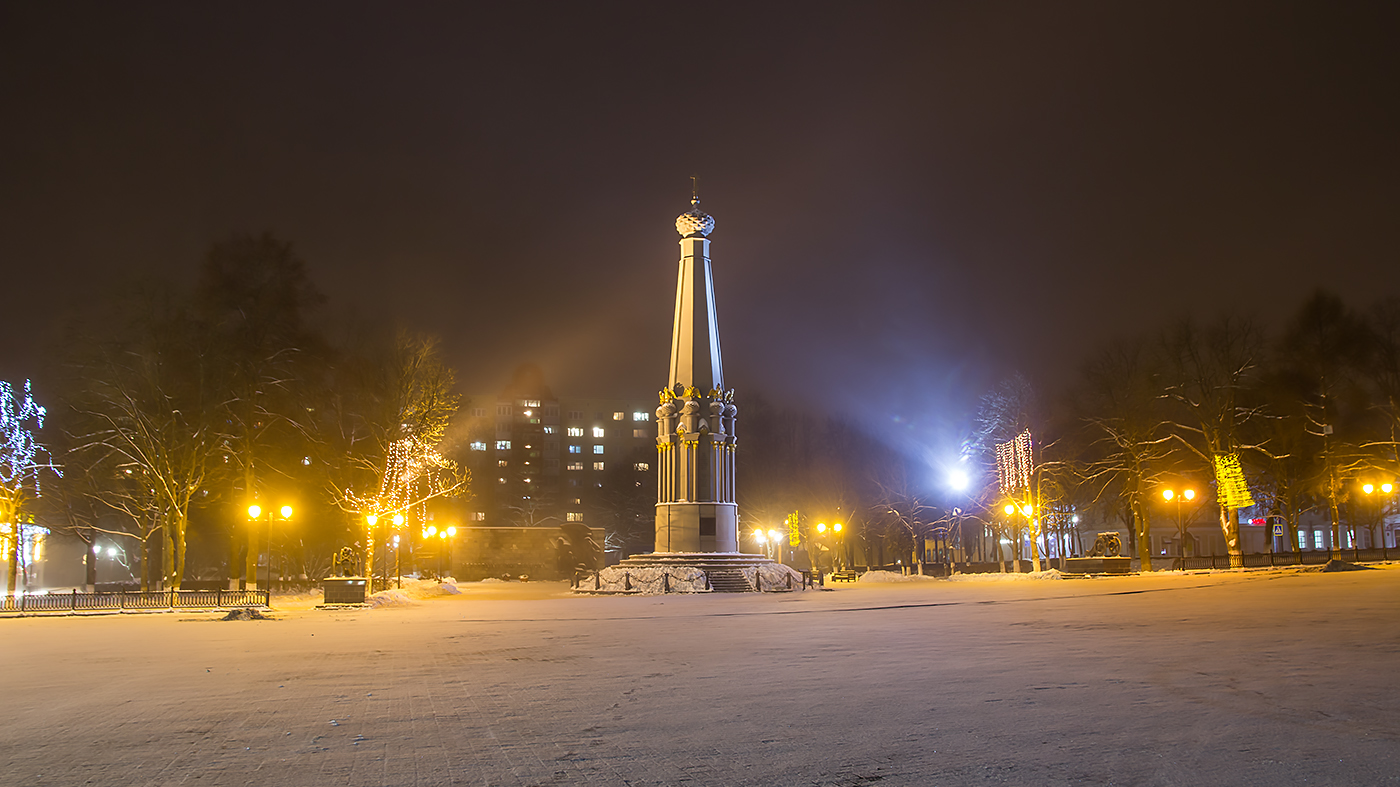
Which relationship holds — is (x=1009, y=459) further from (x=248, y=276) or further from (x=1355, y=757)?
(x=1355, y=757)

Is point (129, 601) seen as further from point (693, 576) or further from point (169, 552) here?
point (693, 576)

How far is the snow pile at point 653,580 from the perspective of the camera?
116 feet

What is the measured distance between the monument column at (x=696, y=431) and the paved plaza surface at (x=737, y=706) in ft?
72.7

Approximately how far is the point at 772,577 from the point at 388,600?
49.1ft

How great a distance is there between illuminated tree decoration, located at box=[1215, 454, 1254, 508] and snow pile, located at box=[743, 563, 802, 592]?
65.8ft

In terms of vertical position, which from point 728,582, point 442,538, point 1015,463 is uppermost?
point 1015,463

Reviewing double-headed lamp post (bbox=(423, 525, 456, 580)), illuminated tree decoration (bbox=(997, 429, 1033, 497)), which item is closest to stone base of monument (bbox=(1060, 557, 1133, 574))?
illuminated tree decoration (bbox=(997, 429, 1033, 497))

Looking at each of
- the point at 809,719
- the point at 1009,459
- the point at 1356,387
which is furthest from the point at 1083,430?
the point at 809,719

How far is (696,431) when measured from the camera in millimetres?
38688

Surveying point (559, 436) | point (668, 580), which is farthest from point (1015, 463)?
point (559, 436)

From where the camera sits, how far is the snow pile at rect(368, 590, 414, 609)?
29.1m

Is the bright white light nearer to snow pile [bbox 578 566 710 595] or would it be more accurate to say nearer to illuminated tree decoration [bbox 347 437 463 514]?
snow pile [bbox 578 566 710 595]

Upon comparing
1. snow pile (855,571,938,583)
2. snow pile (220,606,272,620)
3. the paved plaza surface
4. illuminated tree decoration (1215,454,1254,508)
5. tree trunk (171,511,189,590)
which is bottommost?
snow pile (855,571,938,583)

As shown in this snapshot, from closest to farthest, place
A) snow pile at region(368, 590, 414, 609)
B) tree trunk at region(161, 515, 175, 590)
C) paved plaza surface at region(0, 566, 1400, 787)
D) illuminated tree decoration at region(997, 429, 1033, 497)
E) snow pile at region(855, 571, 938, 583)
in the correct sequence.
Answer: paved plaza surface at region(0, 566, 1400, 787), snow pile at region(368, 590, 414, 609), tree trunk at region(161, 515, 175, 590), illuminated tree decoration at region(997, 429, 1033, 497), snow pile at region(855, 571, 938, 583)
